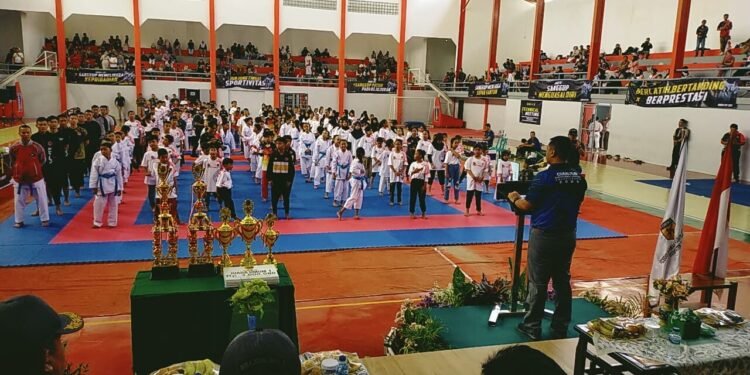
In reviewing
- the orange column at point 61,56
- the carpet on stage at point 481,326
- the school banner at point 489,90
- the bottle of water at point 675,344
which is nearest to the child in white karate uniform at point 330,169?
the carpet on stage at point 481,326

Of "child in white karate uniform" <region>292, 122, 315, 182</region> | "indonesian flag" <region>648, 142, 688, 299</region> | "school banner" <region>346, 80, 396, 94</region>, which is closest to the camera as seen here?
"indonesian flag" <region>648, 142, 688, 299</region>

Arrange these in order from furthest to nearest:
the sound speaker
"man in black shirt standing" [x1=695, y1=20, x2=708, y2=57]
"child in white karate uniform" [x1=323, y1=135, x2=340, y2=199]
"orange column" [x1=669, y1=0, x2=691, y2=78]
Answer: the sound speaker < "man in black shirt standing" [x1=695, y1=20, x2=708, y2=57] < "orange column" [x1=669, y1=0, x2=691, y2=78] < "child in white karate uniform" [x1=323, y1=135, x2=340, y2=199]

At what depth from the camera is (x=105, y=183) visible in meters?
9.30

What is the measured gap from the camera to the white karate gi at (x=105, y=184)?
9203mm

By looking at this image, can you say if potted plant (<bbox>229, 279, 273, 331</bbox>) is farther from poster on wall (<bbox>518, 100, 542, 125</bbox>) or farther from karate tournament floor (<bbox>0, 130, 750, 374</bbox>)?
poster on wall (<bbox>518, 100, 542, 125</bbox>)

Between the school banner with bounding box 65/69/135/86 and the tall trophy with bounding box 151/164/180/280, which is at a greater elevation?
the school banner with bounding box 65/69/135/86

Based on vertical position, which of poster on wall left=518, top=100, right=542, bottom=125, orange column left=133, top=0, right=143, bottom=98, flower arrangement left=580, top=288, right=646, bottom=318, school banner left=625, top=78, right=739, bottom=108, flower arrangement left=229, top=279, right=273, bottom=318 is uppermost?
orange column left=133, top=0, right=143, bottom=98

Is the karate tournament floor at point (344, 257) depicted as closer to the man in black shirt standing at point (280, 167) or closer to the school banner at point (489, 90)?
the man in black shirt standing at point (280, 167)

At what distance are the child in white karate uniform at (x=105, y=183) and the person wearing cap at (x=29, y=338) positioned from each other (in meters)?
8.31

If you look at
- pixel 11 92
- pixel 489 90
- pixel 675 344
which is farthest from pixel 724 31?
pixel 11 92

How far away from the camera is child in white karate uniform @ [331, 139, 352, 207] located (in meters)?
11.6

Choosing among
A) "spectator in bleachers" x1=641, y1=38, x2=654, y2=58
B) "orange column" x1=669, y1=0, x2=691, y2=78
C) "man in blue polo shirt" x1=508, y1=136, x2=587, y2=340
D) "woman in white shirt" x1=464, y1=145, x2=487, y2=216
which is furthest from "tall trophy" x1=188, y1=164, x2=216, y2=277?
"spectator in bleachers" x1=641, y1=38, x2=654, y2=58

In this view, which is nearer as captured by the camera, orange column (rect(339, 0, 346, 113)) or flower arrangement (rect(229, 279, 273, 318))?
flower arrangement (rect(229, 279, 273, 318))

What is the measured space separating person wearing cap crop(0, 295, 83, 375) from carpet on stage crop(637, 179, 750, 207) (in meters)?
15.3
